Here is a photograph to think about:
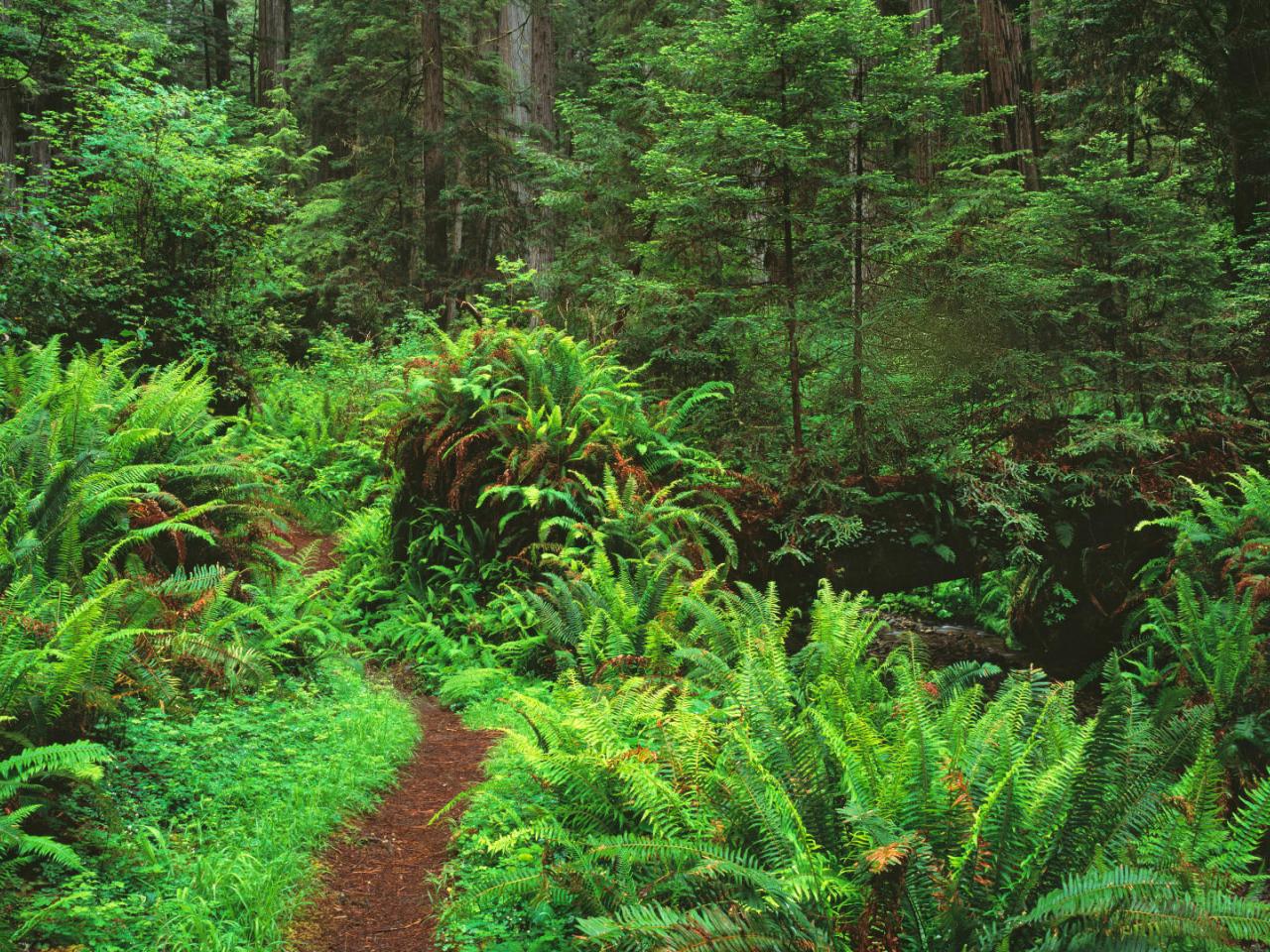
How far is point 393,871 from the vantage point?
382 cm

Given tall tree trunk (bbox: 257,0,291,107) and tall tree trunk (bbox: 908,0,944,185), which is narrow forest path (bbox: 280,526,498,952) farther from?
tall tree trunk (bbox: 257,0,291,107)

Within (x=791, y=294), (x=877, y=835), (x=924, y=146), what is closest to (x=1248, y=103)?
(x=924, y=146)

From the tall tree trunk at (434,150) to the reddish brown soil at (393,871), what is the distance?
12974mm

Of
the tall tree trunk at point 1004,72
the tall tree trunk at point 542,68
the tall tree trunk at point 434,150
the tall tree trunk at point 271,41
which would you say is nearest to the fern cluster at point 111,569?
the tall tree trunk at point 542,68

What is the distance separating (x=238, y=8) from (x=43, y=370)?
112 feet

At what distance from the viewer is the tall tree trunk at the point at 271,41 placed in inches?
800

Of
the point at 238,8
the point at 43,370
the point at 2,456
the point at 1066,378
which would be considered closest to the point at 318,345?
the point at 43,370

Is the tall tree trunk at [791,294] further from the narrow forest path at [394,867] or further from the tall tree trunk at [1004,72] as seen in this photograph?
the tall tree trunk at [1004,72]

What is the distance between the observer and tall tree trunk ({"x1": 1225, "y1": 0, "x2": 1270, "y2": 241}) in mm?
8797

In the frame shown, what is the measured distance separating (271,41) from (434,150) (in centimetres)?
792

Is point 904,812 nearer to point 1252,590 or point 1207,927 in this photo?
point 1207,927

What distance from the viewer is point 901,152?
31.9ft

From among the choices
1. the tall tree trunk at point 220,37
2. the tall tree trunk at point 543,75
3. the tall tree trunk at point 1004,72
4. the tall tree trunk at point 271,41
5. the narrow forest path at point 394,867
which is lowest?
the narrow forest path at point 394,867

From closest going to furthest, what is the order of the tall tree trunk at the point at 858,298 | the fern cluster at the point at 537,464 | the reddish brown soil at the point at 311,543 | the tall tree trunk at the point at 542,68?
the fern cluster at the point at 537,464 → the tall tree trunk at the point at 858,298 → the reddish brown soil at the point at 311,543 → the tall tree trunk at the point at 542,68
